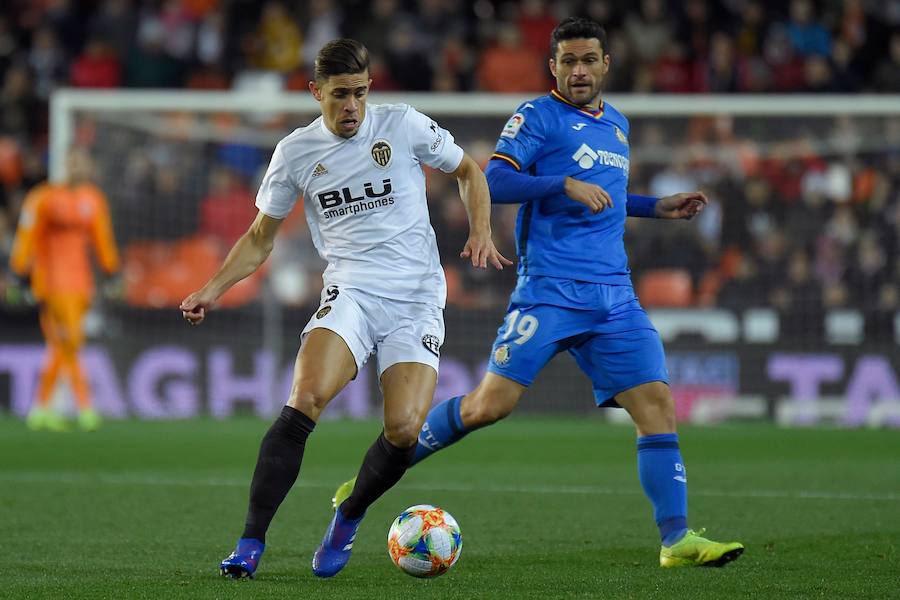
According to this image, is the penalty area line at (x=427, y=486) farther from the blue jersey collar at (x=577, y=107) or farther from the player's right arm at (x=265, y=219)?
the player's right arm at (x=265, y=219)

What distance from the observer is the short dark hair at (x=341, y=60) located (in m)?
5.70

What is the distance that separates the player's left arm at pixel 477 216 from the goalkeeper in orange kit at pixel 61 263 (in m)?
8.30

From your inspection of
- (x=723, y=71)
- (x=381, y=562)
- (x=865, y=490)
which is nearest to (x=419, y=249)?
(x=381, y=562)

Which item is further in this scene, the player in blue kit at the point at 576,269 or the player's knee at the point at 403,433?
the player in blue kit at the point at 576,269

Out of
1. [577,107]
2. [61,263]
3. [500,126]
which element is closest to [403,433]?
[577,107]

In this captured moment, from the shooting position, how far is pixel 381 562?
20.1 feet

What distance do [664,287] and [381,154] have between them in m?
9.86

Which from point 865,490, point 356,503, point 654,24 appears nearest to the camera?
point 356,503

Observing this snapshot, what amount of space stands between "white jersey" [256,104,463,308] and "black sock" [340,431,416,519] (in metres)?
0.59

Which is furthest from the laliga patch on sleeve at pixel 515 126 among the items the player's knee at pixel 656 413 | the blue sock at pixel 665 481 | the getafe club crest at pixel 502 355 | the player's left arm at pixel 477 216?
the blue sock at pixel 665 481

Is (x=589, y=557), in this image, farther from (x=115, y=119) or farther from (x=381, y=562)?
(x=115, y=119)

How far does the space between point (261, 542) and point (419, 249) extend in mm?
1329

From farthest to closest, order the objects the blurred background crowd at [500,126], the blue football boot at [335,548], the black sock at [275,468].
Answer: the blurred background crowd at [500,126] < the blue football boot at [335,548] < the black sock at [275,468]

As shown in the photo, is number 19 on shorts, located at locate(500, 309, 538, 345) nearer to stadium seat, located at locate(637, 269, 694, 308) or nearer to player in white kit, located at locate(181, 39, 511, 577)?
player in white kit, located at locate(181, 39, 511, 577)
